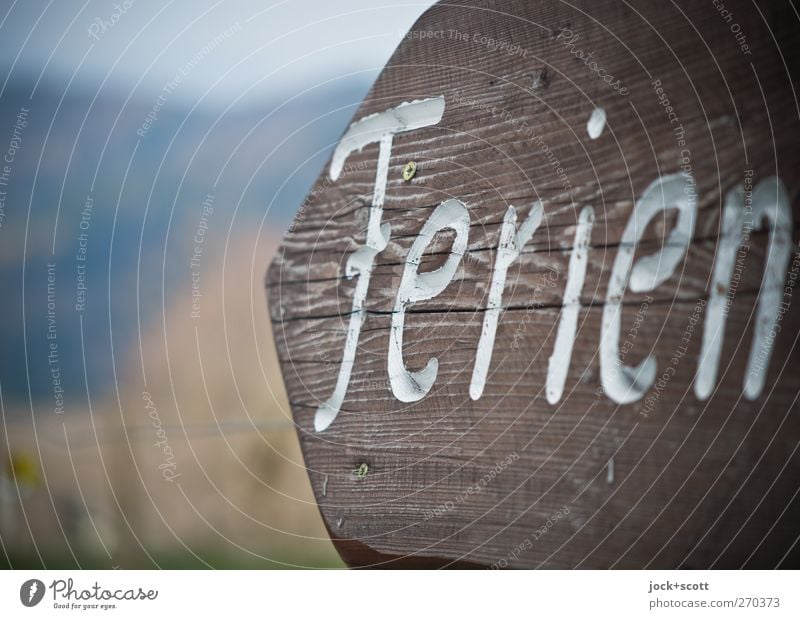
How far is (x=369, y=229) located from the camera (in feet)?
2.13

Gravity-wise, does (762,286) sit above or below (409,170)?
below

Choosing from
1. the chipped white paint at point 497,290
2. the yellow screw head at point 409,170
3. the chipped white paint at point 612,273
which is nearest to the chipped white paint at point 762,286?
the chipped white paint at point 612,273

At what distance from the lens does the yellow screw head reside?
0.63 meters

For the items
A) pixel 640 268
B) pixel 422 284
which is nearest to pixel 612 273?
pixel 640 268

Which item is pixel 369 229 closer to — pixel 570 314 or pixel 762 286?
pixel 570 314

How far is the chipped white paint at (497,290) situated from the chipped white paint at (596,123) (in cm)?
7

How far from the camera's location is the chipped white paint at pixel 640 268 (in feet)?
1.62

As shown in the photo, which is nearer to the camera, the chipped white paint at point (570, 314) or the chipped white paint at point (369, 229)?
the chipped white paint at point (570, 314)

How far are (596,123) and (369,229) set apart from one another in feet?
0.67

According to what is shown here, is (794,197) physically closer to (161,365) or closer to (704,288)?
(704,288)

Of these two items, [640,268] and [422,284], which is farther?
[422,284]

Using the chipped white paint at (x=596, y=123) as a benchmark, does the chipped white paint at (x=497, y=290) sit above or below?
below

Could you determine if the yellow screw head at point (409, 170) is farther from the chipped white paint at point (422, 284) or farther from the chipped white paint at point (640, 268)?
the chipped white paint at point (640, 268)

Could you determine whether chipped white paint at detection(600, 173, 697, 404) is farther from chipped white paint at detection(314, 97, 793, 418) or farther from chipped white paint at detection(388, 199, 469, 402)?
chipped white paint at detection(388, 199, 469, 402)
